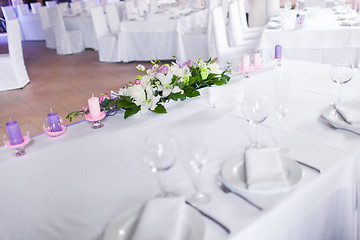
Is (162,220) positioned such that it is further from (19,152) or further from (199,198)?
(19,152)

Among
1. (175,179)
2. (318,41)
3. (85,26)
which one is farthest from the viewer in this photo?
(85,26)

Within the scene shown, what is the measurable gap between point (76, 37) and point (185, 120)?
21.7ft

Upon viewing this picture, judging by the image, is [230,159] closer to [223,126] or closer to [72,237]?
[223,126]

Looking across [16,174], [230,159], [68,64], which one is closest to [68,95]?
[68,64]

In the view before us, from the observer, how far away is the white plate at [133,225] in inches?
32.4

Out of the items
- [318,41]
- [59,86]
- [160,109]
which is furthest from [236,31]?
[160,109]

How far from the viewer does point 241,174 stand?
1.04 metres

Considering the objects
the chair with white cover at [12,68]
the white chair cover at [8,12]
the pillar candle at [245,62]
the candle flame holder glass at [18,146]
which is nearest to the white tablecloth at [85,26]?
the chair with white cover at [12,68]

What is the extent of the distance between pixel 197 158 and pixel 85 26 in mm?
7282

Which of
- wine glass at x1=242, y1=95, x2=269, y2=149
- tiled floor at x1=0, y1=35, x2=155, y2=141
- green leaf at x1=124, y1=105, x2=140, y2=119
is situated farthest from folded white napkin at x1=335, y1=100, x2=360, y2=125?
tiled floor at x1=0, y1=35, x2=155, y2=141

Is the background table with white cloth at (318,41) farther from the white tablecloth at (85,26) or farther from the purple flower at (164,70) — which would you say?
the white tablecloth at (85,26)

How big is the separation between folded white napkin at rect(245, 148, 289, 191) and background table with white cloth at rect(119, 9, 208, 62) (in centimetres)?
445

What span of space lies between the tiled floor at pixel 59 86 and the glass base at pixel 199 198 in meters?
2.74

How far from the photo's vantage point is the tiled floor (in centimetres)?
400
